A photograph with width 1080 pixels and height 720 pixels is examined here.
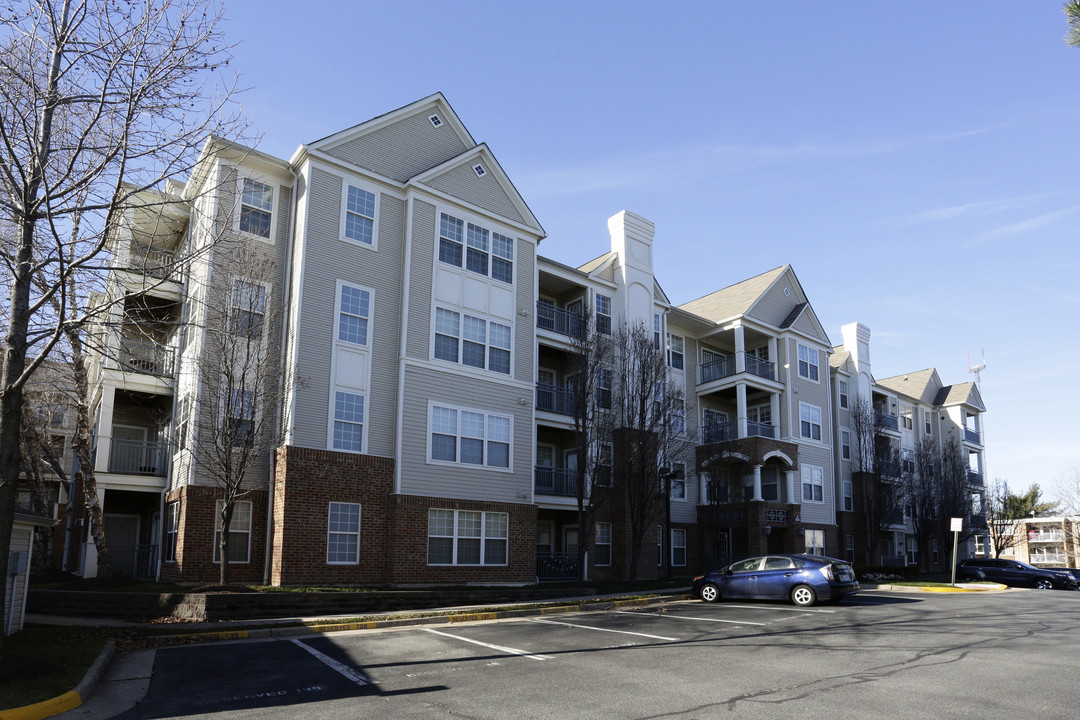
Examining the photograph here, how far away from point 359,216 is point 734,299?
2205 centimetres

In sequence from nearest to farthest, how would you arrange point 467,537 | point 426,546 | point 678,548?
1. point 426,546
2. point 467,537
3. point 678,548

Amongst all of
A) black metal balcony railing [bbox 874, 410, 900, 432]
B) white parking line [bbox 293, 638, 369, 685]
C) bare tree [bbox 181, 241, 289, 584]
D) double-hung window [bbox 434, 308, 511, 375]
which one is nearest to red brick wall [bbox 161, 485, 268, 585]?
bare tree [bbox 181, 241, 289, 584]

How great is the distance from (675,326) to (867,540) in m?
16.3

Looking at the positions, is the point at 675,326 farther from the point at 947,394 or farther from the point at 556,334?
the point at 947,394

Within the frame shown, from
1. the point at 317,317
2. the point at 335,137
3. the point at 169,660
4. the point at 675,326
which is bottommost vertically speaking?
the point at 169,660

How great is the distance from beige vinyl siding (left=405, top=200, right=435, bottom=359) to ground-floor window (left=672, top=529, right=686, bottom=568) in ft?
51.7

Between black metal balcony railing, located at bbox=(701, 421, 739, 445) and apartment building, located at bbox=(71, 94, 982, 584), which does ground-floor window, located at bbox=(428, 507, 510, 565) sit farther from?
black metal balcony railing, located at bbox=(701, 421, 739, 445)

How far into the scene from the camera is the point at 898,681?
32.2 ft

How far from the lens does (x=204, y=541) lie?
20969 mm

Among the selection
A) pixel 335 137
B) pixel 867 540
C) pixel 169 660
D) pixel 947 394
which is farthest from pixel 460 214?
pixel 947 394

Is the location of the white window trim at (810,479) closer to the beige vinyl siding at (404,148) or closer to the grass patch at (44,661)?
the beige vinyl siding at (404,148)

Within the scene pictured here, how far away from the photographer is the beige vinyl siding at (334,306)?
870 inches

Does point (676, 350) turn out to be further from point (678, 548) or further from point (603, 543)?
point (603, 543)

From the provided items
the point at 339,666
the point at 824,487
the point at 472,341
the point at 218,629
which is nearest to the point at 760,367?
the point at 824,487
